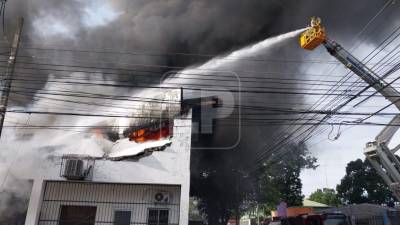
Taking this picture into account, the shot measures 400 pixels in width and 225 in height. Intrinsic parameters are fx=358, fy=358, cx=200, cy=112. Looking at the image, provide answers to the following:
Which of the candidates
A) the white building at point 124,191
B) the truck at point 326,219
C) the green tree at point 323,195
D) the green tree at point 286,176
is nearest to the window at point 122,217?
the white building at point 124,191

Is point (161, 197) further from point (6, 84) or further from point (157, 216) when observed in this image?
Answer: point (6, 84)

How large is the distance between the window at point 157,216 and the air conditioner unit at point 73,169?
266 centimetres

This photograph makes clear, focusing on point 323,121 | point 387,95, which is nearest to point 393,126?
point 387,95

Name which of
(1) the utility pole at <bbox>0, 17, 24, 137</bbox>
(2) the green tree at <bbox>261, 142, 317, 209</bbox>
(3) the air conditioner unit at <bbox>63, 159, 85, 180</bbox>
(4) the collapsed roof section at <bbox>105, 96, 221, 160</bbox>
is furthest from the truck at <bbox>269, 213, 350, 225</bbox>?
(2) the green tree at <bbox>261, 142, 317, 209</bbox>

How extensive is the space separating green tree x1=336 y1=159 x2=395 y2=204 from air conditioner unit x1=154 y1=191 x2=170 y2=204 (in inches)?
1139

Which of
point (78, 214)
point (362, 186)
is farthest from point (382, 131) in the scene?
point (362, 186)

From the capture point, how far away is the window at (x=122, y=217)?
12.0 metres

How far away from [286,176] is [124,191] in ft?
57.9

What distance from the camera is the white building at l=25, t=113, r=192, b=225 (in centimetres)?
1135

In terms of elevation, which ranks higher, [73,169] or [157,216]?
[73,169]

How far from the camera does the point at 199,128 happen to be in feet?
48.9

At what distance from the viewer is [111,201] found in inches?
479

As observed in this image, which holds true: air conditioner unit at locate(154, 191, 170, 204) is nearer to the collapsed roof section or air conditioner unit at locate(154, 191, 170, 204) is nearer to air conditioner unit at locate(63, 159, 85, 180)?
the collapsed roof section

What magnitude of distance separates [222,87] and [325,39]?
13.1 feet
